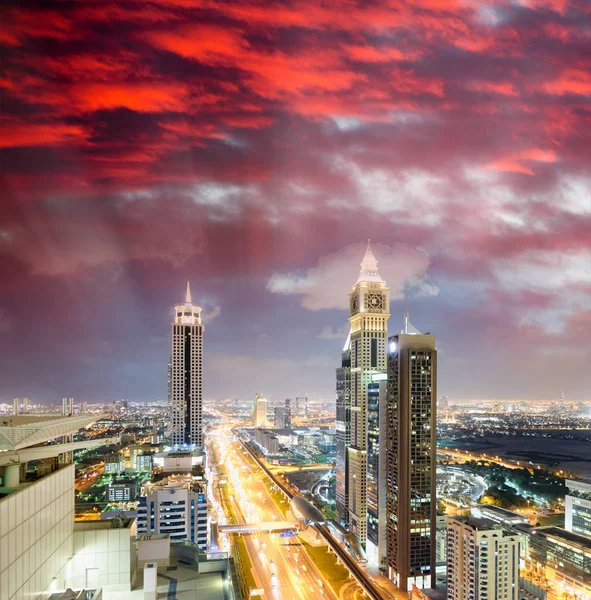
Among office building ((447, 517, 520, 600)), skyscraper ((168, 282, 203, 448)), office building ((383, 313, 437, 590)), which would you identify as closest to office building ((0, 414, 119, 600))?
office building ((447, 517, 520, 600))

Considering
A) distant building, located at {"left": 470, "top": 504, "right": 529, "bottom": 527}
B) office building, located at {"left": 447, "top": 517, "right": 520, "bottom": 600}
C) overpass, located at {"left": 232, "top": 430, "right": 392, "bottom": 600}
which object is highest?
office building, located at {"left": 447, "top": 517, "right": 520, "bottom": 600}

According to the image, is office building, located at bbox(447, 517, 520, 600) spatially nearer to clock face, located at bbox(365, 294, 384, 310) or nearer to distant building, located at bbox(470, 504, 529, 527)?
distant building, located at bbox(470, 504, 529, 527)

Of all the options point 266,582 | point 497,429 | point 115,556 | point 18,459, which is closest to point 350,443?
point 266,582

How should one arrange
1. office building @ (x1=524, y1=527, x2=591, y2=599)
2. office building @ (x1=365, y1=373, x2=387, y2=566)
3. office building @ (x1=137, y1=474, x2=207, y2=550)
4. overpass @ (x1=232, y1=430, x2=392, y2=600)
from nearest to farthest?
overpass @ (x1=232, y1=430, x2=392, y2=600)
office building @ (x1=524, y1=527, x2=591, y2=599)
office building @ (x1=137, y1=474, x2=207, y2=550)
office building @ (x1=365, y1=373, x2=387, y2=566)

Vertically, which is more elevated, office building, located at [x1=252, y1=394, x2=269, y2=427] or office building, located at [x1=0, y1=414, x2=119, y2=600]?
office building, located at [x1=0, y1=414, x2=119, y2=600]

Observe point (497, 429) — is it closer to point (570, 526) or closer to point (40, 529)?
point (570, 526)

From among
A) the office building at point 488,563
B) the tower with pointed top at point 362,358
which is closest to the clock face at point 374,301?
the tower with pointed top at point 362,358
